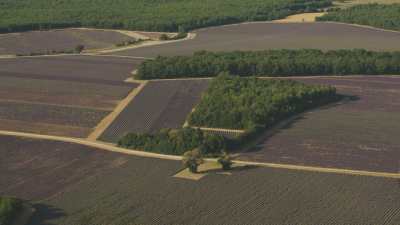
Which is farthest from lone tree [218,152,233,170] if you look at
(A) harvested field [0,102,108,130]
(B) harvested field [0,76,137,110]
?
(B) harvested field [0,76,137,110]

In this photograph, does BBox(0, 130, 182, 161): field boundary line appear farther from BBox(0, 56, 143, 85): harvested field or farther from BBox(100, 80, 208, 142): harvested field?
BBox(0, 56, 143, 85): harvested field

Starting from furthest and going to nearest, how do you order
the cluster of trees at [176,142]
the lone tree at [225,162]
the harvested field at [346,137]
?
the cluster of trees at [176,142] → the harvested field at [346,137] → the lone tree at [225,162]

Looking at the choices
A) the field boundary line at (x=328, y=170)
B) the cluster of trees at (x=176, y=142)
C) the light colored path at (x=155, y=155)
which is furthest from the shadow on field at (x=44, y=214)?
the field boundary line at (x=328, y=170)

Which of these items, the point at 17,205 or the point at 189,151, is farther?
the point at 189,151

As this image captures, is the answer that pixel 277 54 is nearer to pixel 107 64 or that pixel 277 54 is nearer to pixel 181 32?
pixel 107 64

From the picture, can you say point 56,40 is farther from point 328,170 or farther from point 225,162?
point 328,170

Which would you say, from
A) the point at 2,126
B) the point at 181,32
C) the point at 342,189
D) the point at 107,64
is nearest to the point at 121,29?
the point at 181,32

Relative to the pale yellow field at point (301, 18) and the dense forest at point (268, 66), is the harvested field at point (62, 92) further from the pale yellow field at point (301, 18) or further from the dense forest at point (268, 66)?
the pale yellow field at point (301, 18)
